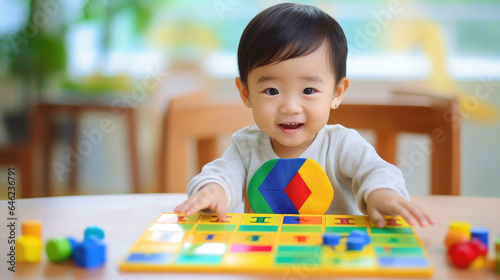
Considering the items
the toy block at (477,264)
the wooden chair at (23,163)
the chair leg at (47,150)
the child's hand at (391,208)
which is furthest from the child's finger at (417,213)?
the chair leg at (47,150)

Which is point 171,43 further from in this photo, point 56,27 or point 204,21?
point 56,27

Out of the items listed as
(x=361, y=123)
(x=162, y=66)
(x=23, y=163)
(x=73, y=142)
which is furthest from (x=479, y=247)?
(x=73, y=142)

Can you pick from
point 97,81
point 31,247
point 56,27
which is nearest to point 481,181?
point 97,81

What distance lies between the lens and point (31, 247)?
0.63m

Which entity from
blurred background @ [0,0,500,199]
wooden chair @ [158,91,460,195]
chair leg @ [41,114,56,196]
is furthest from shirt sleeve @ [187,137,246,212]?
chair leg @ [41,114,56,196]

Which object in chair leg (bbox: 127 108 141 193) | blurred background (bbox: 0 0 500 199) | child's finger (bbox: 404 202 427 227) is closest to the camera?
child's finger (bbox: 404 202 427 227)

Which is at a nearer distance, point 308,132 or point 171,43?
point 308,132

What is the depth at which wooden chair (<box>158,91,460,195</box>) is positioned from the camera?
3.99 ft

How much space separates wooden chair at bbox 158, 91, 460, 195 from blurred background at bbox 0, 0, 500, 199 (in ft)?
5.28

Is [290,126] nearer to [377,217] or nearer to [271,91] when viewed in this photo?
[271,91]

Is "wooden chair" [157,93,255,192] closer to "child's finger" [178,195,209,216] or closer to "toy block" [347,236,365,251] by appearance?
"child's finger" [178,195,209,216]

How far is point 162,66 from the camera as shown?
302 cm

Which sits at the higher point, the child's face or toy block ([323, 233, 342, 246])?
the child's face

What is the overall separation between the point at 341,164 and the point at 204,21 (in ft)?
7.54
